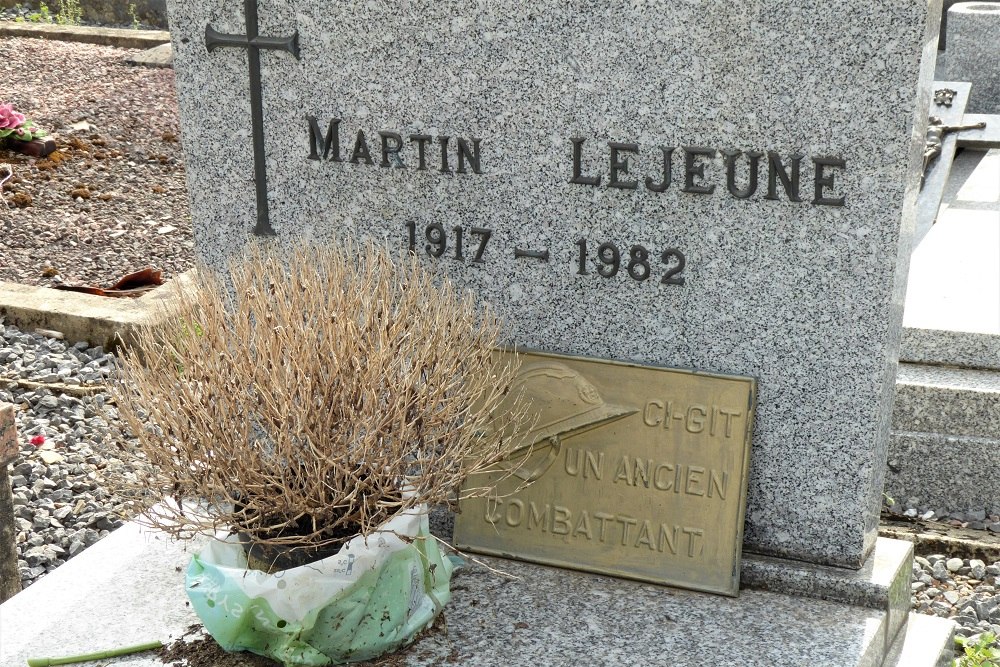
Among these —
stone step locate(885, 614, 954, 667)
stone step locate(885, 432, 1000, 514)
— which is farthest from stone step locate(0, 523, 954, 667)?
stone step locate(885, 432, 1000, 514)

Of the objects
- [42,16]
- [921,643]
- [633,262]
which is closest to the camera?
[633,262]

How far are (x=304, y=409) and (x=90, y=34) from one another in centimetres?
907

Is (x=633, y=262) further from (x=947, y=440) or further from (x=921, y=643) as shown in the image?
(x=947, y=440)

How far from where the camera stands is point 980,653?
2.98m

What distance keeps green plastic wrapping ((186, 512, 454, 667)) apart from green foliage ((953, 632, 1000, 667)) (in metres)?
1.48

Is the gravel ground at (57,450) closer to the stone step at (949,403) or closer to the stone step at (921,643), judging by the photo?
the stone step at (921,643)

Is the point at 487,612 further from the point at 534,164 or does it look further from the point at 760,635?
the point at 534,164

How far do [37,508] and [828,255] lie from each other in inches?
98.1

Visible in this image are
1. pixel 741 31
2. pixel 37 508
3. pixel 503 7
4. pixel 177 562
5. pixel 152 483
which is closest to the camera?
pixel 152 483

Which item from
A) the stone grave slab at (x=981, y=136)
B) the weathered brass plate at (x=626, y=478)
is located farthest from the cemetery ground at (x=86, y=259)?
the stone grave slab at (x=981, y=136)

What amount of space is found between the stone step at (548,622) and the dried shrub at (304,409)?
11.4 inches

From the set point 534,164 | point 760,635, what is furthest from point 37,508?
point 760,635

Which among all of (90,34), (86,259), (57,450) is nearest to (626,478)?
(57,450)

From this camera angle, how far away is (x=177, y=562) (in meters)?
2.88
